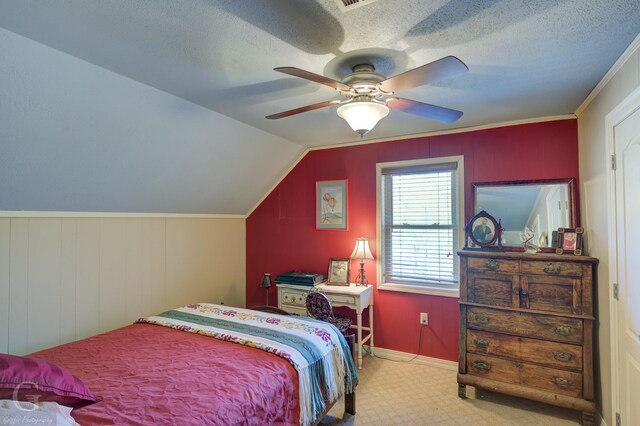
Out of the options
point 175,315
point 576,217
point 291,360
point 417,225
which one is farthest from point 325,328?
point 576,217

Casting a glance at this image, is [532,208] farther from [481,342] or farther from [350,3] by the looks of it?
[350,3]

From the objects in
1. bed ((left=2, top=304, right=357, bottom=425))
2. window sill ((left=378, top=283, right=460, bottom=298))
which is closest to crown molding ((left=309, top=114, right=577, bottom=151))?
window sill ((left=378, top=283, right=460, bottom=298))

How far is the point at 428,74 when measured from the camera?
57.7 inches

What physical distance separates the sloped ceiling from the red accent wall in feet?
1.97

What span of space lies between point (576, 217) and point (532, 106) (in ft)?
3.23

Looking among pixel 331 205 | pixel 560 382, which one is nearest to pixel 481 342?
pixel 560 382

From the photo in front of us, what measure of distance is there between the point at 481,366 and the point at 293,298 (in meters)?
1.96

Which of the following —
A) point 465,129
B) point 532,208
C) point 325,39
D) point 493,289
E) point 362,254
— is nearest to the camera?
point 325,39

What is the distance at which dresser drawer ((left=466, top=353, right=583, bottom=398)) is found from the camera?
242cm

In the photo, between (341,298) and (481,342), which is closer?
(481,342)

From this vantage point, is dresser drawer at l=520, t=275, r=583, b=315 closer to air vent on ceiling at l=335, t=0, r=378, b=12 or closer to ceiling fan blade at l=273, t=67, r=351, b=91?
ceiling fan blade at l=273, t=67, r=351, b=91

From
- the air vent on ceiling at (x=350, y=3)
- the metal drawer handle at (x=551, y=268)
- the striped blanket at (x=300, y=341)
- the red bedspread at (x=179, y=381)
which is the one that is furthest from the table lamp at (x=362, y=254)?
the air vent on ceiling at (x=350, y=3)

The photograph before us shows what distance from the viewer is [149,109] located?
2.39 metres

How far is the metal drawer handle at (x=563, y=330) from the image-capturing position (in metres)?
2.43
